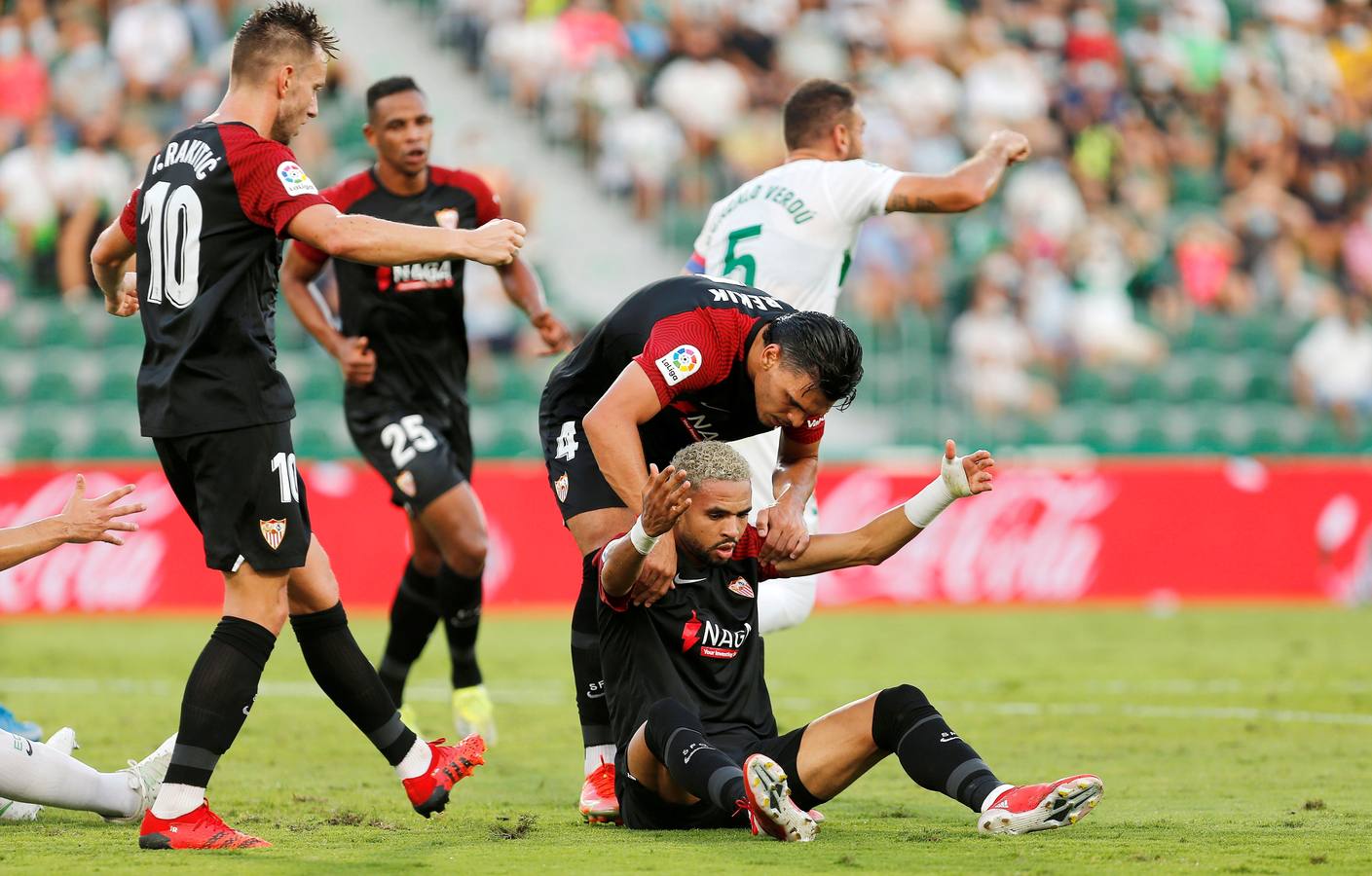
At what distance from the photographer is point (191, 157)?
210 inches

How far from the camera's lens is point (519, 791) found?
6.87 meters

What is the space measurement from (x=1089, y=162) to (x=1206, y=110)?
107 inches

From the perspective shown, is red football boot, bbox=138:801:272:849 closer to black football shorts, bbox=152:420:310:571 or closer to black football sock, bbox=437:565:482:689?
black football shorts, bbox=152:420:310:571

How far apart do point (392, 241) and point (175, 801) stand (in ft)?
5.86

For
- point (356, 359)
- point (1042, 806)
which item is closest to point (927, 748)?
point (1042, 806)

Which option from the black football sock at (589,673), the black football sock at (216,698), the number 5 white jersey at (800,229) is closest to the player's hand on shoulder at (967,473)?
the black football sock at (589,673)

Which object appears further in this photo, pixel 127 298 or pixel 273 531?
pixel 127 298

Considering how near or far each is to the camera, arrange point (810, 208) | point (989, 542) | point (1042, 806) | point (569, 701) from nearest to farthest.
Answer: point (1042, 806), point (810, 208), point (569, 701), point (989, 542)

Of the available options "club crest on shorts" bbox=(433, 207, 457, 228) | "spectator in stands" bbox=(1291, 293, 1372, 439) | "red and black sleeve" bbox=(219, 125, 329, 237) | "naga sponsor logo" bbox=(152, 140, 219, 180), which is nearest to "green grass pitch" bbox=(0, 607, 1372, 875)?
"red and black sleeve" bbox=(219, 125, 329, 237)

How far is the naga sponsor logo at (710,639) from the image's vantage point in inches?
220

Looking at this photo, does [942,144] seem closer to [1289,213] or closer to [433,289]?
[1289,213]

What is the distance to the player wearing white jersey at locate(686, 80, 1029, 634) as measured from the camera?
23.6 ft

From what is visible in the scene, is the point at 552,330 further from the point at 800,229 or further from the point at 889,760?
the point at 889,760

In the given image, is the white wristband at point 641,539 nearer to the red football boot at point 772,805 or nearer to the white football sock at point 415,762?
the red football boot at point 772,805
